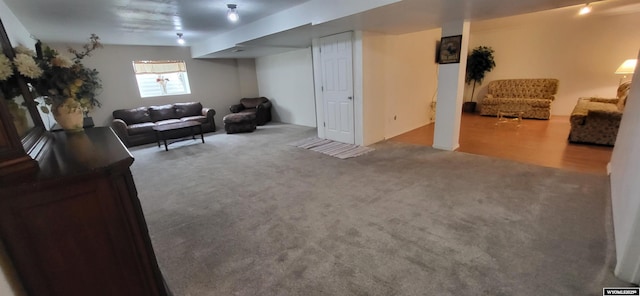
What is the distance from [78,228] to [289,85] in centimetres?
657

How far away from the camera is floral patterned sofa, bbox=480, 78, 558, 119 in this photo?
6.11 meters

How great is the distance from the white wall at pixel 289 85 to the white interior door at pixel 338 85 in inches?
67.3

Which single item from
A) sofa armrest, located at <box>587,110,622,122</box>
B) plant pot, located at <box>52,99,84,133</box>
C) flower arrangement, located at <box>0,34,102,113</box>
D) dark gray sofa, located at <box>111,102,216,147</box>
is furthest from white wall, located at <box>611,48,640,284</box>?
dark gray sofa, located at <box>111,102,216,147</box>

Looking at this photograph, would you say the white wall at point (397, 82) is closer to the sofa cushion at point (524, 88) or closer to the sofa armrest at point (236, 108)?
the sofa cushion at point (524, 88)

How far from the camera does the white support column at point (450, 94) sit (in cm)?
372

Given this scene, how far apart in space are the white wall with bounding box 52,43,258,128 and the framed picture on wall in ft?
19.8

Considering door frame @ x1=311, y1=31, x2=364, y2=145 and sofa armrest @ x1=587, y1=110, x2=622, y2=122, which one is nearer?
sofa armrest @ x1=587, y1=110, x2=622, y2=122

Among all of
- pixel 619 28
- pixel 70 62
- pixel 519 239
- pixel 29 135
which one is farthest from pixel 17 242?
pixel 619 28

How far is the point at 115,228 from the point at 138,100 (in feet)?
22.0

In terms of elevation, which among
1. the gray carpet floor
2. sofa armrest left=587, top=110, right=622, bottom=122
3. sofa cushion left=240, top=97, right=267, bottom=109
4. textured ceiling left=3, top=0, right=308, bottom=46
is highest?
textured ceiling left=3, top=0, right=308, bottom=46

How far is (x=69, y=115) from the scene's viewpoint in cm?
204

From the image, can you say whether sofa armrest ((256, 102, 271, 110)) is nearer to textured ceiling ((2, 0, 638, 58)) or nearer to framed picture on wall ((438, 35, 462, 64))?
textured ceiling ((2, 0, 638, 58))

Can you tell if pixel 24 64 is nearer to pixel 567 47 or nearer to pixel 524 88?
pixel 524 88

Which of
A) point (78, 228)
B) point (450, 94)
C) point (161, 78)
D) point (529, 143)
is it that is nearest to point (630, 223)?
point (450, 94)
